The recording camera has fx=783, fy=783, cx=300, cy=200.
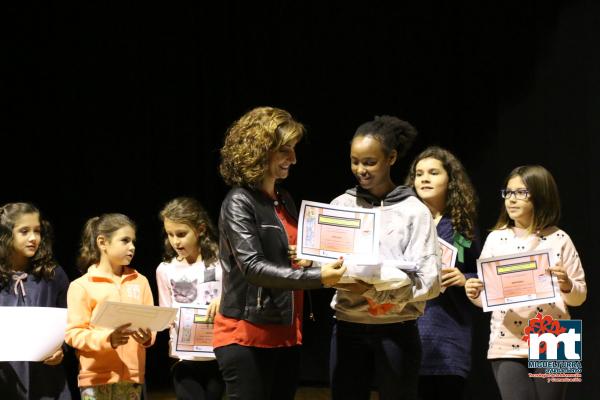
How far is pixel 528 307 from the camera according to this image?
346cm

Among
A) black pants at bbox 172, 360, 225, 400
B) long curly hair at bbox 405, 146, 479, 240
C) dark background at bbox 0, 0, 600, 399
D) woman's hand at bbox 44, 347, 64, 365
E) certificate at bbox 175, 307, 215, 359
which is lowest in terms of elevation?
black pants at bbox 172, 360, 225, 400

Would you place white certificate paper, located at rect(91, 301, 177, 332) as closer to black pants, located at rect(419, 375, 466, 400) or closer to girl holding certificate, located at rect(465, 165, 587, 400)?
black pants, located at rect(419, 375, 466, 400)

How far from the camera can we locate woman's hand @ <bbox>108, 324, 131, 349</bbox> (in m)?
3.26

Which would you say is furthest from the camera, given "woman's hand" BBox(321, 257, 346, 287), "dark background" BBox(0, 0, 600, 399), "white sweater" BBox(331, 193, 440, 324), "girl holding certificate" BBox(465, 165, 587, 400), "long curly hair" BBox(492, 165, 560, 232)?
"dark background" BBox(0, 0, 600, 399)

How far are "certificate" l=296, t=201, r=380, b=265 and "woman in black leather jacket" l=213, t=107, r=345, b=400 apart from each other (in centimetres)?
9

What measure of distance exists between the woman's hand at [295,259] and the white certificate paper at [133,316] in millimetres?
724

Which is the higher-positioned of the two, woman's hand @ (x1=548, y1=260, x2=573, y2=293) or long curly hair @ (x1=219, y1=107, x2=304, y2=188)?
long curly hair @ (x1=219, y1=107, x2=304, y2=188)

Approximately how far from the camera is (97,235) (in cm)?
376

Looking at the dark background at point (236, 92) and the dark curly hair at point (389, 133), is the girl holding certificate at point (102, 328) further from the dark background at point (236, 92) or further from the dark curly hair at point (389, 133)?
the dark background at point (236, 92)

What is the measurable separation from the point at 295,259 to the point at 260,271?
25cm

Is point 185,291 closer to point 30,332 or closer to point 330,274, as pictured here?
point 30,332

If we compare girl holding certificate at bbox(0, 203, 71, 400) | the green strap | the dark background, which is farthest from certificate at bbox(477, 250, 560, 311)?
the dark background

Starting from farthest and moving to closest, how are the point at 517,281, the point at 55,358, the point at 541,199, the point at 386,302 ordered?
1. the point at 55,358
2. the point at 541,199
3. the point at 517,281
4. the point at 386,302

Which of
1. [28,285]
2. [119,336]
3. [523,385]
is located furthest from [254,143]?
[28,285]
